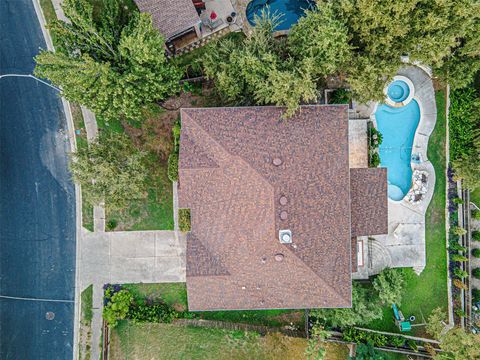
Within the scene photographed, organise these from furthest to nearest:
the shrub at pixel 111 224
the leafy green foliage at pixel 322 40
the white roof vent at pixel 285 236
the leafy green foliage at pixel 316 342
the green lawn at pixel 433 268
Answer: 1. the green lawn at pixel 433 268
2. the shrub at pixel 111 224
3. the leafy green foliage at pixel 316 342
4. the white roof vent at pixel 285 236
5. the leafy green foliage at pixel 322 40

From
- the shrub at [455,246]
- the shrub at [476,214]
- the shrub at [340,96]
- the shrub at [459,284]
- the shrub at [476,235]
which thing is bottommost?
the shrub at [459,284]

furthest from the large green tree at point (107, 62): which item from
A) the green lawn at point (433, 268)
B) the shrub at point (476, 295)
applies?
the shrub at point (476, 295)

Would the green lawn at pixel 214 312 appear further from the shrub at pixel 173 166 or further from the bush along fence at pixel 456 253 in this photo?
the bush along fence at pixel 456 253

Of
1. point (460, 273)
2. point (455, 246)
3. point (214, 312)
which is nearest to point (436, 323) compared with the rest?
point (460, 273)

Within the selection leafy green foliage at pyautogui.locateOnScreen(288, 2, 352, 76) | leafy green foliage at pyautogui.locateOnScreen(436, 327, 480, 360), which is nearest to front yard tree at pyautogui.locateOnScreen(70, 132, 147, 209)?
leafy green foliage at pyautogui.locateOnScreen(288, 2, 352, 76)

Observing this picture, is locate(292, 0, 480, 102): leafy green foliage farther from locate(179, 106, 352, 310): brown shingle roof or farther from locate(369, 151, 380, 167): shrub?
locate(369, 151, 380, 167): shrub

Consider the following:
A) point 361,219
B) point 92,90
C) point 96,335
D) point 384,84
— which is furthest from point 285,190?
point 96,335

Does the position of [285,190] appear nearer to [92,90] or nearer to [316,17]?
[316,17]
